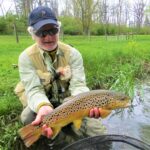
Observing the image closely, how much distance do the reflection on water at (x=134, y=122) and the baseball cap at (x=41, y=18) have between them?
193 cm

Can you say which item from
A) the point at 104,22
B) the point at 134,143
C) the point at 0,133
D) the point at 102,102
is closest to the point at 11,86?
the point at 0,133

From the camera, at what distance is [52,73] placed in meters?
3.66

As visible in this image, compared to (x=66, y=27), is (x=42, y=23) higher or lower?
higher

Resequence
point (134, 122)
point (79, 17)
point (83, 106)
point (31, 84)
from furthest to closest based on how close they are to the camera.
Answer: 1. point (79, 17)
2. point (134, 122)
3. point (31, 84)
4. point (83, 106)

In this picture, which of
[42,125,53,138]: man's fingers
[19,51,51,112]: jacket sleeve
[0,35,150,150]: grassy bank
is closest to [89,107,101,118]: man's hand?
[42,125,53,138]: man's fingers

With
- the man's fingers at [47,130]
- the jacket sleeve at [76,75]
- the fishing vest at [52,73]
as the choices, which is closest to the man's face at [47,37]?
the fishing vest at [52,73]

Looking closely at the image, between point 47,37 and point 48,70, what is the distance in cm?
40

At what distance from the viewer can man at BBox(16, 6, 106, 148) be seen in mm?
3416

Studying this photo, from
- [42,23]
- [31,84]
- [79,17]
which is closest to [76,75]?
[31,84]

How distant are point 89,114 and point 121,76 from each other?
3407 mm

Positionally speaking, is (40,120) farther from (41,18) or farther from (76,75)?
(41,18)

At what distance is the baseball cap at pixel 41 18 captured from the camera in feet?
11.1

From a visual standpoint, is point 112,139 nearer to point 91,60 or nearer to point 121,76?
point 121,76

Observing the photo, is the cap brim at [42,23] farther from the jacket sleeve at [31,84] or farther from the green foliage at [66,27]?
the green foliage at [66,27]
